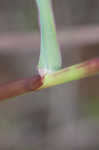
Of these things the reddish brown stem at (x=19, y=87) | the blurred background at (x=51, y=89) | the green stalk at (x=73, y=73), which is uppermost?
the green stalk at (x=73, y=73)

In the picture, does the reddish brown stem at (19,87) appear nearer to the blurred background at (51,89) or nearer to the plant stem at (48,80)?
the plant stem at (48,80)

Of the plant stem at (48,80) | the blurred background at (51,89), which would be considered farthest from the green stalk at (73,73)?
the blurred background at (51,89)

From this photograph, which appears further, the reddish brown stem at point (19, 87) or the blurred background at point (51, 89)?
the blurred background at point (51, 89)

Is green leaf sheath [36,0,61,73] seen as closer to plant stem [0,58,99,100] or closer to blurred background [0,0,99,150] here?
plant stem [0,58,99,100]

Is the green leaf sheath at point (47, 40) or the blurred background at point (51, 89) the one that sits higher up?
the green leaf sheath at point (47, 40)

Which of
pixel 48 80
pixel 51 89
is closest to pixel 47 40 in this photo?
pixel 48 80

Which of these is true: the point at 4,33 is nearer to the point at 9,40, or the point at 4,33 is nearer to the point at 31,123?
the point at 9,40
